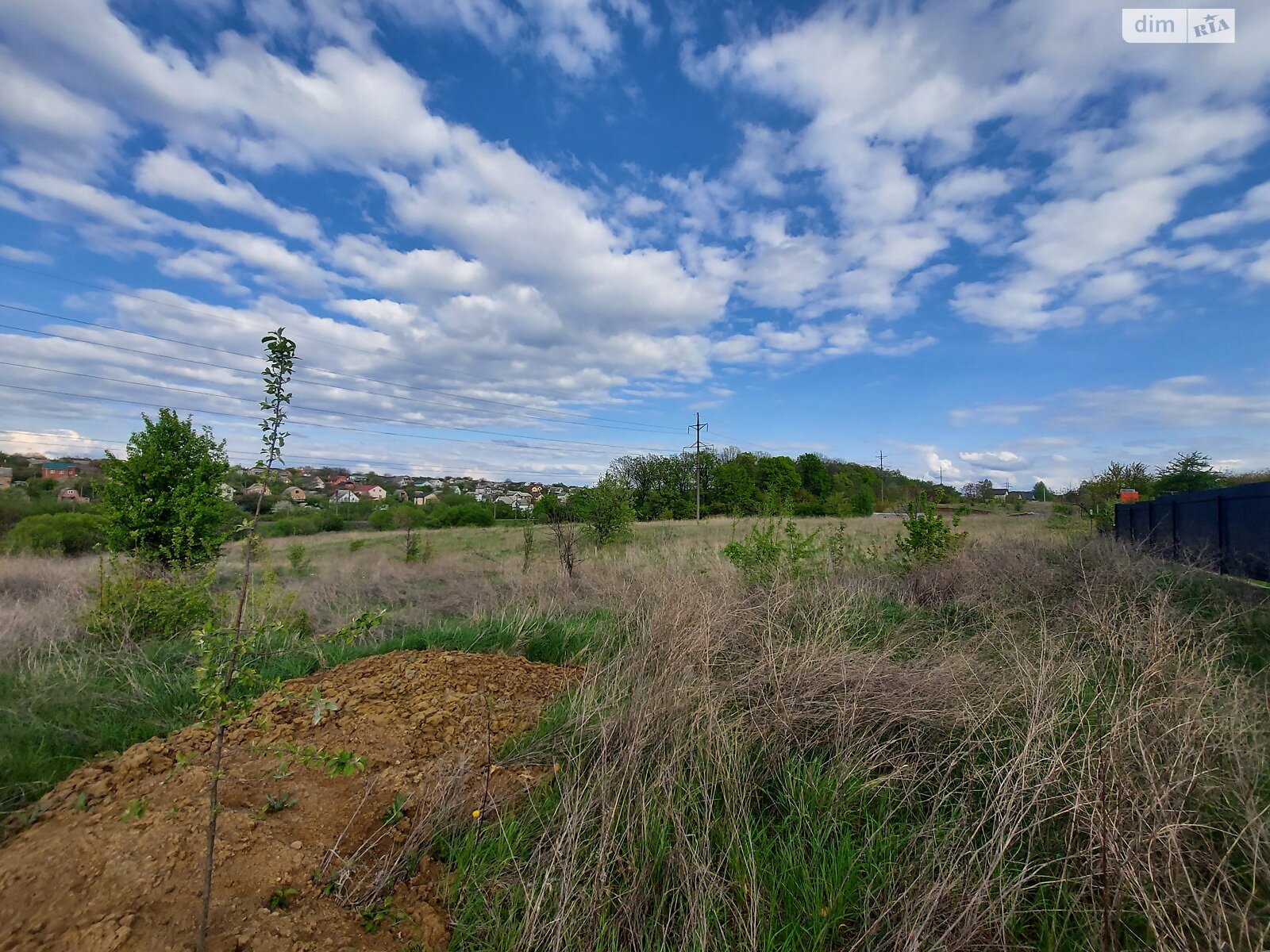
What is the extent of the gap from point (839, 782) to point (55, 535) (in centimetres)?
2983

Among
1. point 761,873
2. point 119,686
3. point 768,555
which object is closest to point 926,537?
point 768,555

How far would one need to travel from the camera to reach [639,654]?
4.41 meters

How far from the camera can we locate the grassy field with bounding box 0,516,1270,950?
216 centimetres

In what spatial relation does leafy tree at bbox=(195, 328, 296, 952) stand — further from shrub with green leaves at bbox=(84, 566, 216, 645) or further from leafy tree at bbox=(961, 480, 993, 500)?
leafy tree at bbox=(961, 480, 993, 500)

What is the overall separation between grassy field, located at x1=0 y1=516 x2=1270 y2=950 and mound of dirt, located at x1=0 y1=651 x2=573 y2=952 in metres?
0.25

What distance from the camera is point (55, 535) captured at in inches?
869

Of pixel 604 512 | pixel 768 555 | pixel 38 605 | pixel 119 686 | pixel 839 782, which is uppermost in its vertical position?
pixel 604 512

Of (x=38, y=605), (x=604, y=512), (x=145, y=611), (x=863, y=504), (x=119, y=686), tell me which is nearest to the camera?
(x=119, y=686)

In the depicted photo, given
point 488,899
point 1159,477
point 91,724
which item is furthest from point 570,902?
point 1159,477

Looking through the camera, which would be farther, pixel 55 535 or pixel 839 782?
pixel 55 535

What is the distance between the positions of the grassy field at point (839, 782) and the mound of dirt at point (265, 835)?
0.25 m

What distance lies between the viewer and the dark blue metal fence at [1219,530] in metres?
9.12

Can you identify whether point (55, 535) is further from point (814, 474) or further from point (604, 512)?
point (814, 474)

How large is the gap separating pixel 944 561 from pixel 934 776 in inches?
341
